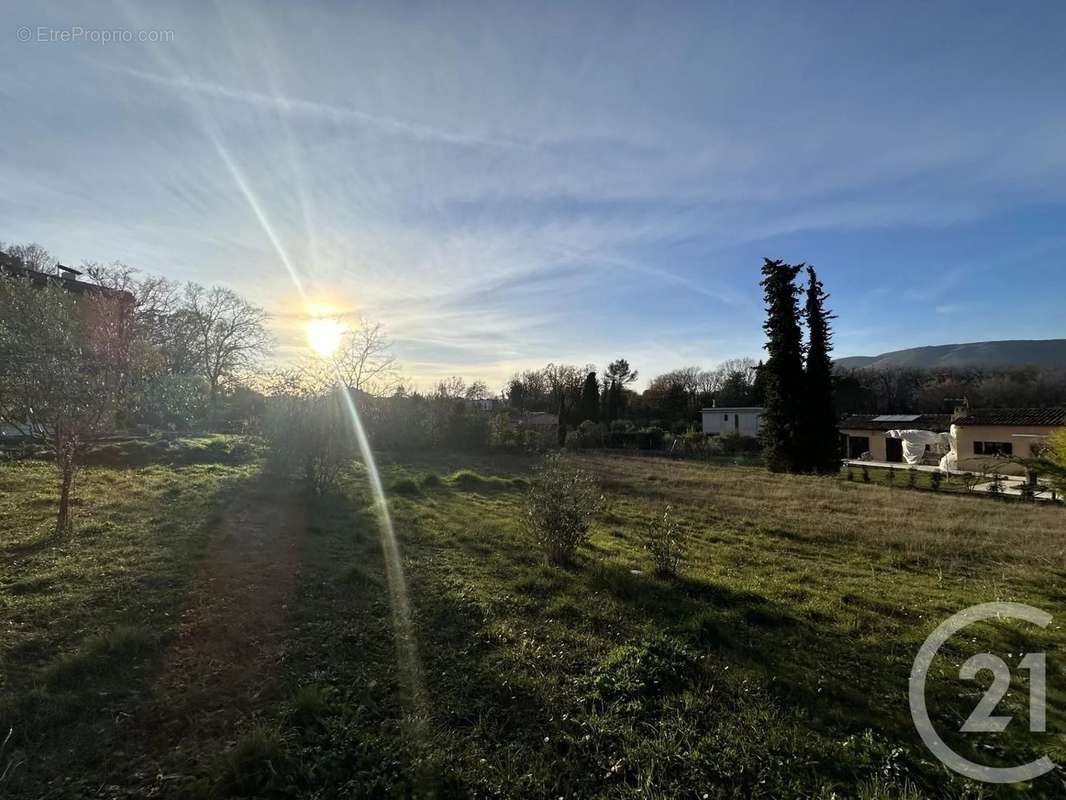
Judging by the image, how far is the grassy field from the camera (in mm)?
2699

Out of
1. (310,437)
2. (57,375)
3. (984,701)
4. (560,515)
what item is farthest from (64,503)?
(984,701)

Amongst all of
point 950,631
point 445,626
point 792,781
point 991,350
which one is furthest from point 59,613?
point 991,350

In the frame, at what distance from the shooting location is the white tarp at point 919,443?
102 ft

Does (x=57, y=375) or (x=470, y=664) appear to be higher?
(x=57, y=375)

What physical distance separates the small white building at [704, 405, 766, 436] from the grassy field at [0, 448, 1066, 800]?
3549 centimetres

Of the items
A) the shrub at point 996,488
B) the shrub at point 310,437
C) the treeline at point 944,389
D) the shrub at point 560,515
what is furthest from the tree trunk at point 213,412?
the treeline at point 944,389

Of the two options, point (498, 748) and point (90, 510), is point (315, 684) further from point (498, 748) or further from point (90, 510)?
point (90, 510)

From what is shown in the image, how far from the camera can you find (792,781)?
8.77ft

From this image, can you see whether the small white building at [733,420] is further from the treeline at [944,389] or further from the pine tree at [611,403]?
the pine tree at [611,403]

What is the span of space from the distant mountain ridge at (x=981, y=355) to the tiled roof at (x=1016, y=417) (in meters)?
78.0

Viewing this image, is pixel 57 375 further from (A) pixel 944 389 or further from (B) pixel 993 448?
(A) pixel 944 389

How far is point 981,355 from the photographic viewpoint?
366ft

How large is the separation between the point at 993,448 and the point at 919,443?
5.94 m

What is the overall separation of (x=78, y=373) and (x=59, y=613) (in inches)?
140
